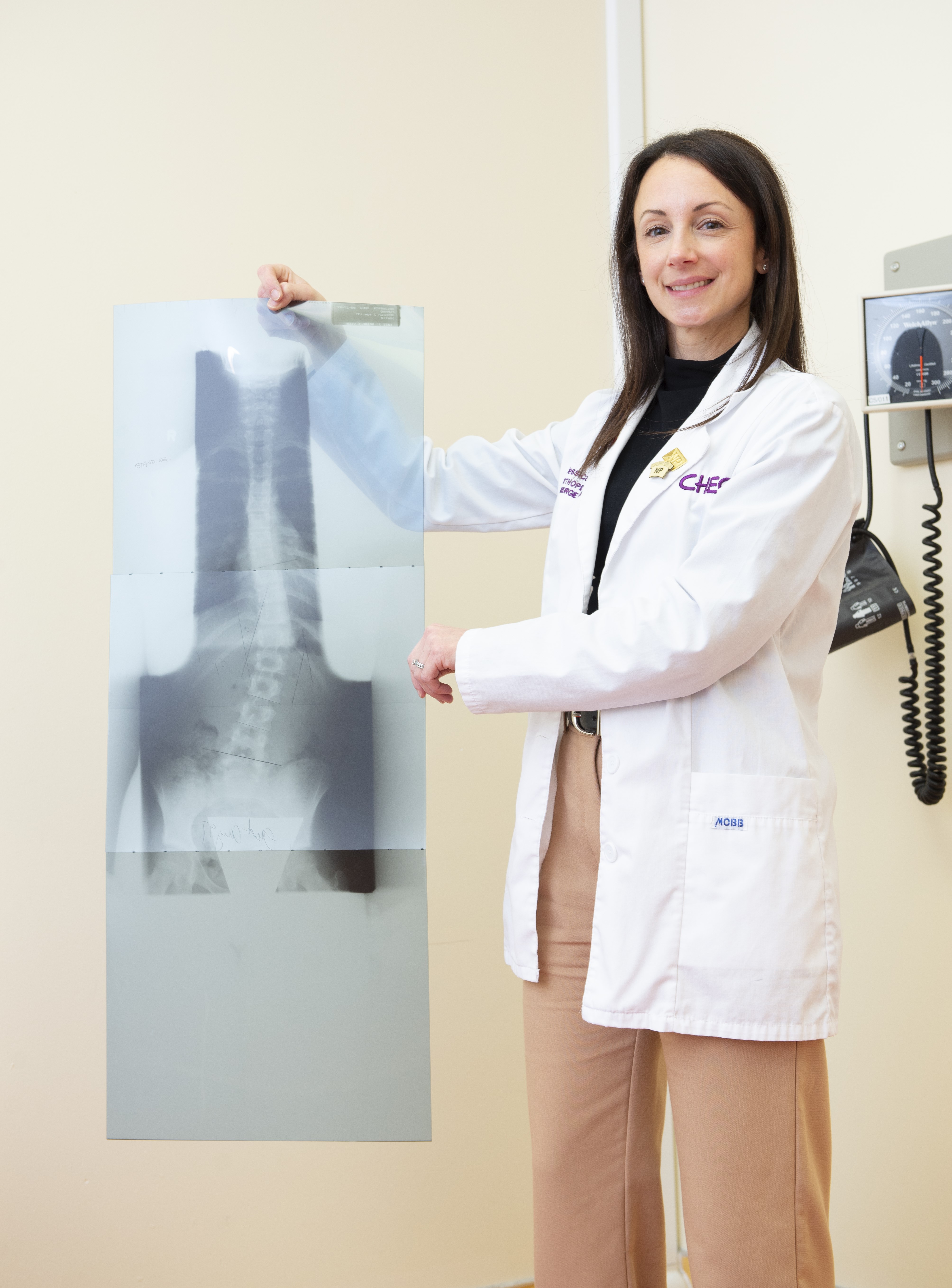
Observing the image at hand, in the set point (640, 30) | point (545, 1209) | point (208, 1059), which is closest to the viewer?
point (545, 1209)

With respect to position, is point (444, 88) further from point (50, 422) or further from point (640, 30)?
point (50, 422)

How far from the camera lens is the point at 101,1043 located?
1681 mm

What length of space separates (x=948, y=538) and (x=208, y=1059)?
1.28 meters

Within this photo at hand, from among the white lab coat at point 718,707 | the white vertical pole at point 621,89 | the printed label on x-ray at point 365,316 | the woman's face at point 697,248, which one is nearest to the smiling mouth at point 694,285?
the woman's face at point 697,248

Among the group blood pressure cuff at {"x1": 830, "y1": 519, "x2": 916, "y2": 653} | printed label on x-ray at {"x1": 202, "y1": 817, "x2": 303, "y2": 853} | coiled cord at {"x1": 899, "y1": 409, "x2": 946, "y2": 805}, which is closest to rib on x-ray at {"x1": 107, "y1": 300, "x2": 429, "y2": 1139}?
printed label on x-ray at {"x1": 202, "y1": 817, "x2": 303, "y2": 853}

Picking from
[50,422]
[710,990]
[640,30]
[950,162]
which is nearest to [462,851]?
[710,990]

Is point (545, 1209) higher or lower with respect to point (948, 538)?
lower

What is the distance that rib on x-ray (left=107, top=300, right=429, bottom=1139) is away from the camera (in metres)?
1.34

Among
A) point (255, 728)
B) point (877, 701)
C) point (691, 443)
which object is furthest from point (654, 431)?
point (877, 701)

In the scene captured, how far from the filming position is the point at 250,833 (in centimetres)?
135

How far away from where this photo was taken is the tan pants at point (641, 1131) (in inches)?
39.9

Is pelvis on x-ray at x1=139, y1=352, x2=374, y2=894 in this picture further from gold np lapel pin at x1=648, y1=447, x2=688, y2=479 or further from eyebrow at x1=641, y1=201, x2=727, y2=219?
eyebrow at x1=641, y1=201, x2=727, y2=219

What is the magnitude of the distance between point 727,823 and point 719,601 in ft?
0.71

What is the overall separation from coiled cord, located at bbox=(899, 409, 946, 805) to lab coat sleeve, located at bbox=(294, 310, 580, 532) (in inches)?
23.1
